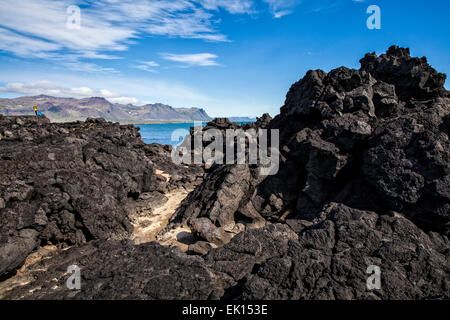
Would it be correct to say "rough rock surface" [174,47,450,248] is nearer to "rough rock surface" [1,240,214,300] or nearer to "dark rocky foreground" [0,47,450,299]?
"dark rocky foreground" [0,47,450,299]

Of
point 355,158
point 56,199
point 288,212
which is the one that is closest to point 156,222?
point 56,199

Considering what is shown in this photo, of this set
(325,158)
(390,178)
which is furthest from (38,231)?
(390,178)

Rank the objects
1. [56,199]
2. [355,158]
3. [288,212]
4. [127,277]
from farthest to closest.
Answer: [288,212]
[355,158]
[56,199]
[127,277]

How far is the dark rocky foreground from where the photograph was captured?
522cm

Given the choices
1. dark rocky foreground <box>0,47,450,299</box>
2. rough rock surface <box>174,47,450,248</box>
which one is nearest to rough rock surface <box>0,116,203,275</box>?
dark rocky foreground <box>0,47,450,299</box>

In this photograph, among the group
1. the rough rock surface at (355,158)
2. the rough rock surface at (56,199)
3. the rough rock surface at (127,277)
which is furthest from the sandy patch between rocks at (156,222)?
the rough rock surface at (127,277)

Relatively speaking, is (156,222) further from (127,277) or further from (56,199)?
(127,277)

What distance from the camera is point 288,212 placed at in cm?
1152

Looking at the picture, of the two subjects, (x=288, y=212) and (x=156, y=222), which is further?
(x=156, y=222)

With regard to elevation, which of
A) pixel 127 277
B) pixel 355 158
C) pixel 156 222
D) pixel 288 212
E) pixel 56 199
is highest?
pixel 355 158

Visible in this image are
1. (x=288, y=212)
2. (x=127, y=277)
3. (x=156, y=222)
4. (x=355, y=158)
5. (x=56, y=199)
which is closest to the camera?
(x=127, y=277)
